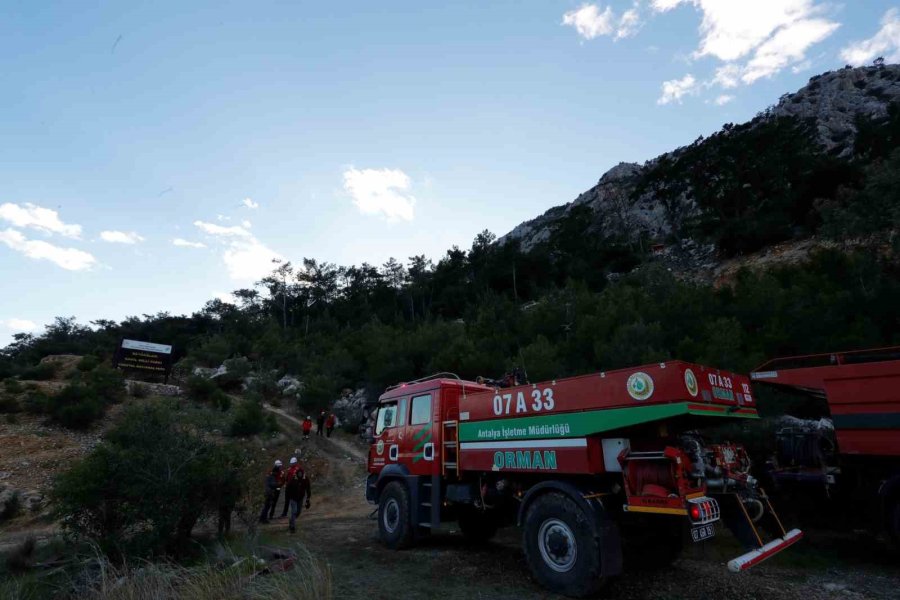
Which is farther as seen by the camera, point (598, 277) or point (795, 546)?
point (598, 277)

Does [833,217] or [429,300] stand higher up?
[429,300]

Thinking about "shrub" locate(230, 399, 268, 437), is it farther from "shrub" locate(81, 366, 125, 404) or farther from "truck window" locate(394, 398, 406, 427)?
"truck window" locate(394, 398, 406, 427)

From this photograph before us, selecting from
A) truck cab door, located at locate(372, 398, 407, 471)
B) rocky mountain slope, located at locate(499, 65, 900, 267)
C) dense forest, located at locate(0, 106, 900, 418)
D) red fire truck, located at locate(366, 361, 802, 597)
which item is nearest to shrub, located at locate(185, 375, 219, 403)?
dense forest, located at locate(0, 106, 900, 418)

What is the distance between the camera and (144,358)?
33594 mm

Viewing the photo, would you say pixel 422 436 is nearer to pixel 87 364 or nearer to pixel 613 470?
pixel 613 470

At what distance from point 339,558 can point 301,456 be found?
14.4m

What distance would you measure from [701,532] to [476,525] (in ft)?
16.6

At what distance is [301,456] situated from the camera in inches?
863

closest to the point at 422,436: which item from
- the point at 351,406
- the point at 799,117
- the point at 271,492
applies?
the point at 271,492

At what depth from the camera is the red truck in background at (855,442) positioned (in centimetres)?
720

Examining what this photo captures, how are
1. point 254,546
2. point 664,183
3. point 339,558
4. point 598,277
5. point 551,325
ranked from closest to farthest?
1. point 254,546
2. point 339,558
3. point 551,325
4. point 598,277
5. point 664,183

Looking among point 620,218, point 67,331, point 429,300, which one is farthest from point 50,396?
point 620,218

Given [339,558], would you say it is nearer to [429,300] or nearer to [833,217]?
[833,217]

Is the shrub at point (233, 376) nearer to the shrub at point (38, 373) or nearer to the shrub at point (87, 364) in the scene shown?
the shrub at point (87, 364)
